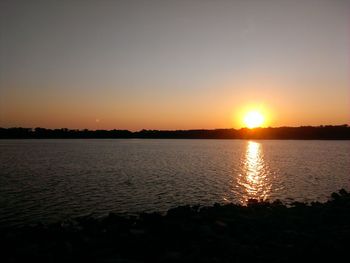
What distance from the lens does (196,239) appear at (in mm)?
16562

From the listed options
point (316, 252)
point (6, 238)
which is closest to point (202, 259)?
point (316, 252)

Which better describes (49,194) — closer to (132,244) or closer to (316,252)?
(132,244)

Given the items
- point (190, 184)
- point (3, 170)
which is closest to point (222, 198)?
point (190, 184)

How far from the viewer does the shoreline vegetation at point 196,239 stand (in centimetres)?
1397

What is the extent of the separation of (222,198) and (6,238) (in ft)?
72.0

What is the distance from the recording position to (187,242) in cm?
1605

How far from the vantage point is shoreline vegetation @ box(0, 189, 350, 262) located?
14.0 meters

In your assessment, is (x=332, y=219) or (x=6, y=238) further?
(x=332, y=219)

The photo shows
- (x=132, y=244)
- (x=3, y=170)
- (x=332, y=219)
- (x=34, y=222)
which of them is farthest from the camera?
(x=3, y=170)

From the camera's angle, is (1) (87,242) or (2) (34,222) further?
(2) (34,222)

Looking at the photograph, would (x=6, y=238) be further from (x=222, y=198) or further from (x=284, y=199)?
(x=284, y=199)

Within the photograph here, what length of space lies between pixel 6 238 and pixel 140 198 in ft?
55.2

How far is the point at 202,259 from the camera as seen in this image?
530 inches

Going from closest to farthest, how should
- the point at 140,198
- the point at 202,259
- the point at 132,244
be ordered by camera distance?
1. the point at 202,259
2. the point at 132,244
3. the point at 140,198
